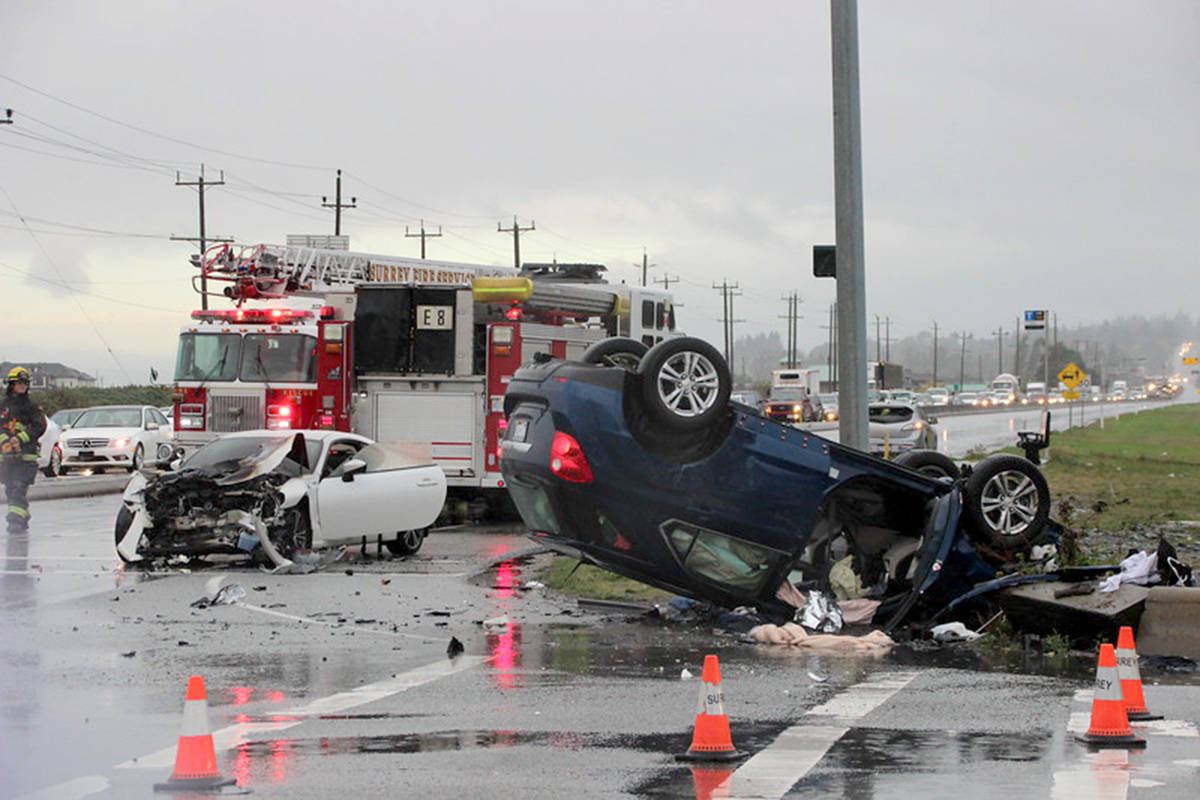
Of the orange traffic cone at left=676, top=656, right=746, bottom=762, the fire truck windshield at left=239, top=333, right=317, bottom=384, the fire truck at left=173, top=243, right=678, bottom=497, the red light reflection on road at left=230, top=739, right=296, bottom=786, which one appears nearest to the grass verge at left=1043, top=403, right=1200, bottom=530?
the fire truck at left=173, top=243, right=678, bottom=497

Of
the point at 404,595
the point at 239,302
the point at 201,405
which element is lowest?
the point at 404,595

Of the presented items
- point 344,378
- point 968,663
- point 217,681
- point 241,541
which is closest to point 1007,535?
point 968,663

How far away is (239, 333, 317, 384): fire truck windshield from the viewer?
2356 centimetres

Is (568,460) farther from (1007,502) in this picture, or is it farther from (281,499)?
(281,499)

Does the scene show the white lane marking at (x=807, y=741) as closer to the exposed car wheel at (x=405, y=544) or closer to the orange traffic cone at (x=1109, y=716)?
the orange traffic cone at (x=1109, y=716)

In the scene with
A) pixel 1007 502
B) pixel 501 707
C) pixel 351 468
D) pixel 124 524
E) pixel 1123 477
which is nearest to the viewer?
pixel 501 707

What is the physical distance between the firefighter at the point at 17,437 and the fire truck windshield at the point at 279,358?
3214 millimetres

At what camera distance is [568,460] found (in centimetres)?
1158

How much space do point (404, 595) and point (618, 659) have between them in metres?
4.16

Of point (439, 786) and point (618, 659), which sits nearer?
point (439, 786)

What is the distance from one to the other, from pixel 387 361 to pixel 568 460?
11.9m

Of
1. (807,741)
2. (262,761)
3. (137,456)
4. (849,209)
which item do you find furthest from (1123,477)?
(262,761)

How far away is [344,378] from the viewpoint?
23.0 m

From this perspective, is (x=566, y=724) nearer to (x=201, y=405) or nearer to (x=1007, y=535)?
(x=1007, y=535)
